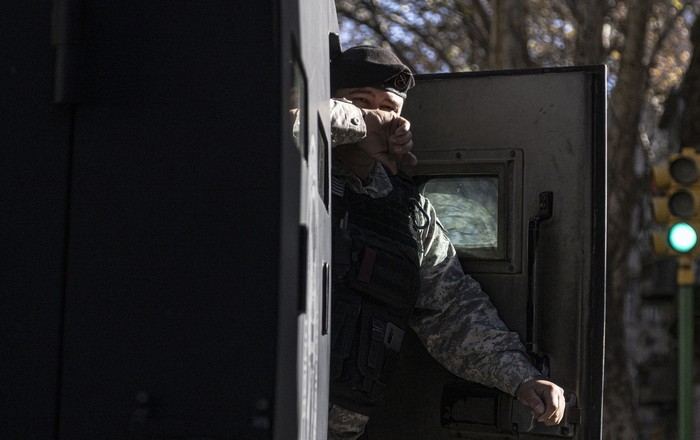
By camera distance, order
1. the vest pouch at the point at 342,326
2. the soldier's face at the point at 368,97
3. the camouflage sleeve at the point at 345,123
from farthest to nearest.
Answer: the soldier's face at the point at 368,97, the vest pouch at the point at 342,326, the camouflage sleeve at the point at 345,123

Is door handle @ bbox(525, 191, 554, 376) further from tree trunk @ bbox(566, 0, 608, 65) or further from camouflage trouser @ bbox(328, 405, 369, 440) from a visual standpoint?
tree trunk @ bbox(566, 0, 608, 65)

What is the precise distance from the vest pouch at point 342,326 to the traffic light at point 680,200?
6586mm

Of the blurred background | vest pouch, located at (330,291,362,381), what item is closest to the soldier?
vest pouch, located at (330,291,362,381)

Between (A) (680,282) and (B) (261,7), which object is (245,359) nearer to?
(B) (261,7)

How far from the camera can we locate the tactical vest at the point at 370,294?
11.8 feet

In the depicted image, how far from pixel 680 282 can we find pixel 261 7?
826cm

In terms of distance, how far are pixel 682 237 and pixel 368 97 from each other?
21.5ft

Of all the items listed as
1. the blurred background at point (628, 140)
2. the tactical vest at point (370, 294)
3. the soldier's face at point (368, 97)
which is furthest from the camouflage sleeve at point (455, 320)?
the blurred background at point (628, 140)

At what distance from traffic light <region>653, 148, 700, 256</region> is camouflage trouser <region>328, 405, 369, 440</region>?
21.2 feet

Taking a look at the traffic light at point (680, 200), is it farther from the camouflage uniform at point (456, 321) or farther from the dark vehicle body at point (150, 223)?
the dark vehicle body at point (150, 223)

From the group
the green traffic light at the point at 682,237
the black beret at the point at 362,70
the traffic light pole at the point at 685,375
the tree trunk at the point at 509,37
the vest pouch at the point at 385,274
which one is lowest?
the traffic light pole at the point at 685,375

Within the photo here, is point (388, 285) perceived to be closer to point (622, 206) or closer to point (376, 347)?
point (376, 347)

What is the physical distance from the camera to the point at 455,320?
3.95 m

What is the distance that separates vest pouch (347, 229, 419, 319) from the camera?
3.61 m
